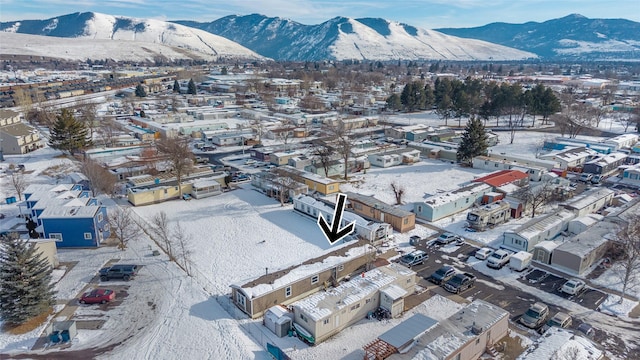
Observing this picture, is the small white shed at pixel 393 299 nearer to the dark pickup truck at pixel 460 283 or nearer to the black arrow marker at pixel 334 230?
the dark pickup truck at pixel 460 283

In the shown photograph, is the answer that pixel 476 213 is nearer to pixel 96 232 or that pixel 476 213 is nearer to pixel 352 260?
pixel 352 260

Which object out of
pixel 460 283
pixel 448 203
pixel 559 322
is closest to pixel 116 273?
pixel 460 283

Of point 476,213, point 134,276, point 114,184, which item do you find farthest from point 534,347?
point 114,184

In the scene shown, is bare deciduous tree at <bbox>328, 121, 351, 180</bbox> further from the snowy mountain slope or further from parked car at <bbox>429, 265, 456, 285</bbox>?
the snowy mountain slope

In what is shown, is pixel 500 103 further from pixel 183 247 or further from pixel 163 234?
pixel 163 234

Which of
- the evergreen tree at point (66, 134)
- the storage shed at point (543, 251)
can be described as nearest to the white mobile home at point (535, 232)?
the storage shed at point (543, 251)

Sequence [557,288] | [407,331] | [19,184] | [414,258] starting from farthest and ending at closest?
[19,184] < [414,258] < [557,288] < [407,331]
